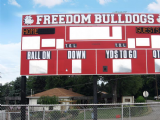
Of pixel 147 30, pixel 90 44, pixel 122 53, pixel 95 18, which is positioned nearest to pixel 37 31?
pixel 90 44

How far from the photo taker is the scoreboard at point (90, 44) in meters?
11.5

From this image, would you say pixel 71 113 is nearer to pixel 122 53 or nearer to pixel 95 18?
pixel 122 53

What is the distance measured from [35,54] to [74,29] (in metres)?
2.44

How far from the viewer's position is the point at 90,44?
11.6 metres

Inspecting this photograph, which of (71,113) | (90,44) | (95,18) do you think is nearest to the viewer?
(71,113)

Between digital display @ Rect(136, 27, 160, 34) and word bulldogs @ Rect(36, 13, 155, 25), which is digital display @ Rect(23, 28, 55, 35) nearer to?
word bulldogs @ Rect(36, 13, 155, 25)

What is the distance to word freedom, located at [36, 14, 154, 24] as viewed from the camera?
38.8 feet

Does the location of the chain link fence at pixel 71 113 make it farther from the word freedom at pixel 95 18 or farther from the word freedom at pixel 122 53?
the word freedom at pixel 95 18

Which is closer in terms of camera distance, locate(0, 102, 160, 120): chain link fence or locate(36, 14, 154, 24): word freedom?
locate(0, 102, 160, 120): chain link fence

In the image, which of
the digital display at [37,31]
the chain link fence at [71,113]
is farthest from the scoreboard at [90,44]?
the chain link fence at [71,113]

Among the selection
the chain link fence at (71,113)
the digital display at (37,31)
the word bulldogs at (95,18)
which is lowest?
the chain link fence at (71,113)

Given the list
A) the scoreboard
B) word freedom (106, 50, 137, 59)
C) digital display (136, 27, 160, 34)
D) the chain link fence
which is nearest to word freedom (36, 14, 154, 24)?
the scoreboard

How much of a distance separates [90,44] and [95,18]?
144cm

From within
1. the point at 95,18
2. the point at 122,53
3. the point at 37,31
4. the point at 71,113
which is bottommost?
the point at 71,113
